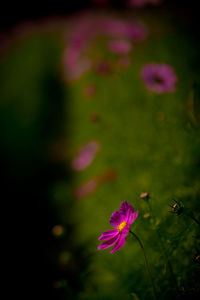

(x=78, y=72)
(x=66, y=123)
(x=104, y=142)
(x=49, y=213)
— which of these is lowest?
(x=49, y=213)

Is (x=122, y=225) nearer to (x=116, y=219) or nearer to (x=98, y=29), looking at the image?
(x=116, y=219)

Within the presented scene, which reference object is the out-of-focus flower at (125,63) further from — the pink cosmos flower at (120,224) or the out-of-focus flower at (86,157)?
the pink cosmos flower at (120,224)

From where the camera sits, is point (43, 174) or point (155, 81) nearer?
point (155, 81)

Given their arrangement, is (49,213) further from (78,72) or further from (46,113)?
(46,113)

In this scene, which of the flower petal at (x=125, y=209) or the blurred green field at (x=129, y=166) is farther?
the blurred green field at (x=129, y=166)

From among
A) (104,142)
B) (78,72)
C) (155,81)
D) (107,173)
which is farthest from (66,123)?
(155,81)

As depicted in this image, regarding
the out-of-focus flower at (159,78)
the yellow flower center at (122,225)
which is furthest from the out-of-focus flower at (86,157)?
the yellow flower center at (122,225)
